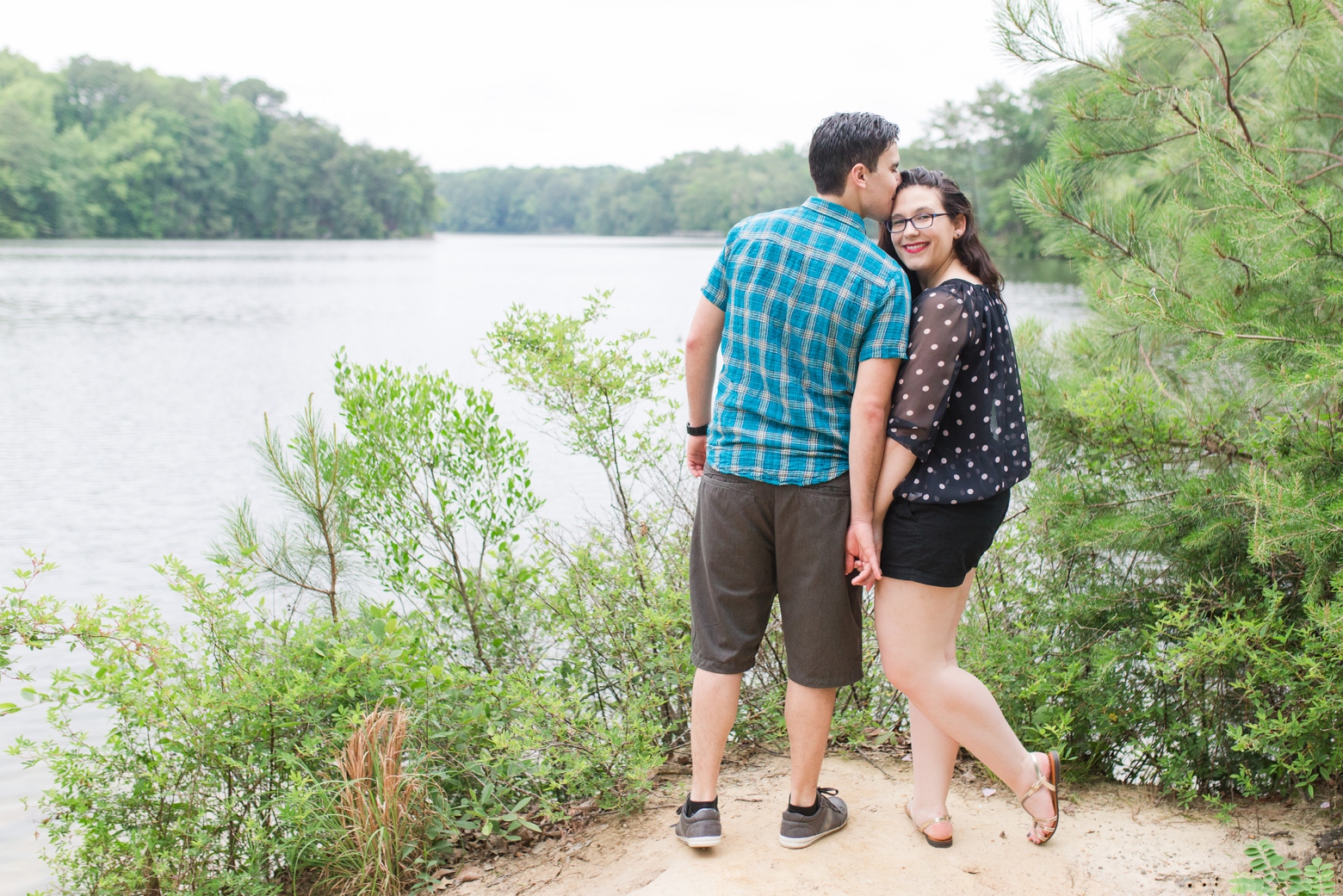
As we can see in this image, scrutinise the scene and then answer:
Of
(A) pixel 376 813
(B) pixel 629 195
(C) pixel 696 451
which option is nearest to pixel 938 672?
(C) pixel 696 451

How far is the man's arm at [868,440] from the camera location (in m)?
2.43

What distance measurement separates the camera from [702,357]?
2668mm

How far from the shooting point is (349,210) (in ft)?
305

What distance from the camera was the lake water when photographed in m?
8.60

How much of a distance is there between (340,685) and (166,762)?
697mm

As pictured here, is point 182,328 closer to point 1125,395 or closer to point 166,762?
point 166,762

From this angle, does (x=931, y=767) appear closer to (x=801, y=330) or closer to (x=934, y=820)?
(x=934, y=820)

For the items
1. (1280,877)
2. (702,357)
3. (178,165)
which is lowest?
(1280,877)

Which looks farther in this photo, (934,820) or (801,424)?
(934,820)

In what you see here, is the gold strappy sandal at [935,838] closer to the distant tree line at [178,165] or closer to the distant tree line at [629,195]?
the distant tree line at [629,195]

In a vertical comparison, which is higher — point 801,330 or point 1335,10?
point 1335,10

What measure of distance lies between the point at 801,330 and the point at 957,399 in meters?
0.43

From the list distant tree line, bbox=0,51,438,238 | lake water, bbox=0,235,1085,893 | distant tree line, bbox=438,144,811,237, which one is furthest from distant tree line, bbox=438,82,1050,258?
distant tree line, bbox=0,51,438,238

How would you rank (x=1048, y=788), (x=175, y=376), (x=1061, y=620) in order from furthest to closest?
(x=175, y=376) → (x=1061, y=620) → (x=1048, y=788)
